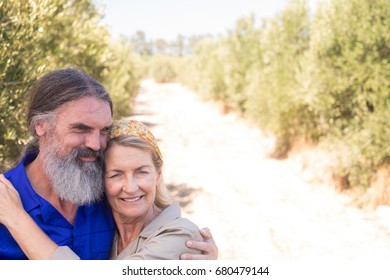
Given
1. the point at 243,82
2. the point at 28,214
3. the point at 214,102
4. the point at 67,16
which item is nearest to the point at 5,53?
the point at 28,214

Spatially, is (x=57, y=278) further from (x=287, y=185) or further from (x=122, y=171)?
(x=287, y=185)

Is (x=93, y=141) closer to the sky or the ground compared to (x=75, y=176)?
closer to the sky

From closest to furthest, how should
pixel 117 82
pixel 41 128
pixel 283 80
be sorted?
1. pixel 41 128
2. pixel 283 80
3. pixel 117 82

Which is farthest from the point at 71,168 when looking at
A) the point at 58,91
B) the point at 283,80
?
the point at 283,80

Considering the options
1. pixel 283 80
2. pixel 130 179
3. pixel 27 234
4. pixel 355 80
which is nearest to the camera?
pixel 27 234

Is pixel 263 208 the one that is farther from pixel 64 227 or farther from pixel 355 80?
pixel 64 227

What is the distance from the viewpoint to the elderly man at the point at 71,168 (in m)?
2.66

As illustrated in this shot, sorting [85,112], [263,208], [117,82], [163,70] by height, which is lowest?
[85,112]

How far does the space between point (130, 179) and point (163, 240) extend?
1.29 feet

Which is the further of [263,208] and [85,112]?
[263,208]

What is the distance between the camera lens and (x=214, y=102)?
3259cm

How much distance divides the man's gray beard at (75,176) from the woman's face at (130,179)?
0.24 ft

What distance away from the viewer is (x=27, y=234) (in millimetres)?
2412

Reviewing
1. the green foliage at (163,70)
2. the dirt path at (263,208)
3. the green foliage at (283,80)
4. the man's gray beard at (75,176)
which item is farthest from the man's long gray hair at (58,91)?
the green foliage at (163,70)
